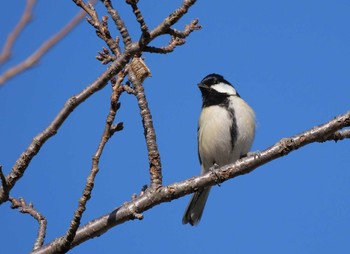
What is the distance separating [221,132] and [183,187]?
11.0ft

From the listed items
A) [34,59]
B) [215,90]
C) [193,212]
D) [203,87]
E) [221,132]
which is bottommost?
[34,59]

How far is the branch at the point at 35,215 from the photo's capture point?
138 inches

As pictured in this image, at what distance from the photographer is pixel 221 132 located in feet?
22.3

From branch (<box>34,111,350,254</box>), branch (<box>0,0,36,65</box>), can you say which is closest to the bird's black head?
branch (<box>34,111,350,254</box>)

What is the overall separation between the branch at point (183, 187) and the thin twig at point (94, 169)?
0.79ft

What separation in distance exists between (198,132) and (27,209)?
3.79 metres

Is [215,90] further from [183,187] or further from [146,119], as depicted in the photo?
[183,187]

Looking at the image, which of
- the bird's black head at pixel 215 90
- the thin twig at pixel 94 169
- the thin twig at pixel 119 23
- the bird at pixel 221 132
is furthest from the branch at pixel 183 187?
the bird's black head at pixel 215 90

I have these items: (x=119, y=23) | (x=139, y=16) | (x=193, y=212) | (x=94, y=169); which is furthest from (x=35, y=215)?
(x=193, y=212)

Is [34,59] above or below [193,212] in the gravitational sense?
below

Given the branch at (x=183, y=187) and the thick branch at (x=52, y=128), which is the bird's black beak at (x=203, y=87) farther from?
the thick branch at (x=52, y=128)

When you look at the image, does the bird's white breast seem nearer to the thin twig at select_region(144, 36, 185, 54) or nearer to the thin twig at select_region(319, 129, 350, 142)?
the thin twig at select_region(319, 129, 350, 142)

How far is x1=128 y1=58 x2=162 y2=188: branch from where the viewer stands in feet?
11.5

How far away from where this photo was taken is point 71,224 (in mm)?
3086
